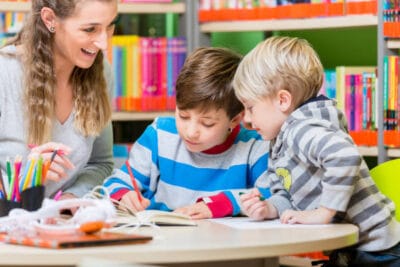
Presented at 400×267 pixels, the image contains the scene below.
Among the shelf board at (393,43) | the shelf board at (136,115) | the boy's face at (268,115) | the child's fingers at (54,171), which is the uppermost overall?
the shelf board at (393,43)

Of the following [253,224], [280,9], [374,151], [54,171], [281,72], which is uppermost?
[280,9]

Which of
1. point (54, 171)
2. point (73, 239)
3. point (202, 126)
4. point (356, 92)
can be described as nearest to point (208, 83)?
point (202, 126)

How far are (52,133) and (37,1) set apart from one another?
0.37 meters

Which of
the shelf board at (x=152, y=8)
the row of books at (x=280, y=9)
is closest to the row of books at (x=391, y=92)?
the row of books at (x=280, y=9)

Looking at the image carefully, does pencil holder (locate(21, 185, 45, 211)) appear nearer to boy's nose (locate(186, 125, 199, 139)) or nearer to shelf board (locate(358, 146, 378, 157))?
boy's nose (locate(186, 125, 199, 139))

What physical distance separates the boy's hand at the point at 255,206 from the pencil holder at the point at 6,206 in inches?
20.4

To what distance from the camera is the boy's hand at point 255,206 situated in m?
2.00

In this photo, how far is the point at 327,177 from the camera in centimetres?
191

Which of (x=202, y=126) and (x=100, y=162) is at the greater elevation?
(x=202, y=126)

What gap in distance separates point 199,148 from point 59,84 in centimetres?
47

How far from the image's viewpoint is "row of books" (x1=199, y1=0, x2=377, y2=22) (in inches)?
131

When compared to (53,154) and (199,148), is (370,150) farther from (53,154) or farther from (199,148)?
(53,154)

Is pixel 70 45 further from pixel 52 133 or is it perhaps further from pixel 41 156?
pixel 41 156

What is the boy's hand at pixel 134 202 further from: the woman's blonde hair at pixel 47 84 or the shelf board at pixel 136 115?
the shelf board at pixel 136 115
